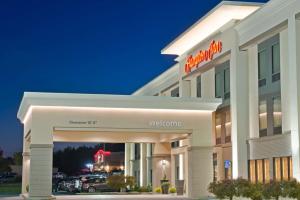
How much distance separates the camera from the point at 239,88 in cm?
3616

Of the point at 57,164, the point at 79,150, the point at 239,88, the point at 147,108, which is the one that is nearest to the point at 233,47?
the point at 239,88

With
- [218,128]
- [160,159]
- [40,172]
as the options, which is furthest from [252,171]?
[160,159]

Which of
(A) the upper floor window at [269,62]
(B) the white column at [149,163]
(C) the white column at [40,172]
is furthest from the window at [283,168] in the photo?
(B) the white column at [149,163]

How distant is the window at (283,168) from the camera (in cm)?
3083

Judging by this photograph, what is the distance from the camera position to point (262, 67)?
1373 inches

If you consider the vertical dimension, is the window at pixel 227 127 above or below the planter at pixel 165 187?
above

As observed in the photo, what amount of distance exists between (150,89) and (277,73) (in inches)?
1133

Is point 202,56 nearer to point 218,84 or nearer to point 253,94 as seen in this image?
point 218,84

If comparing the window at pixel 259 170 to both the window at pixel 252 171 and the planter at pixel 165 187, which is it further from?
the planter at pixel 165 187

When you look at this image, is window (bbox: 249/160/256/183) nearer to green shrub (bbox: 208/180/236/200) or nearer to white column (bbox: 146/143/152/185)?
green shrub (bbox: 208/180/236/200)

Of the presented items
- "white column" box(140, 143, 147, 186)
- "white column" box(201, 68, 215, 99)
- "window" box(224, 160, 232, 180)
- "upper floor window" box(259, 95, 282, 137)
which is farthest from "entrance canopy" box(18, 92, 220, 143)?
"white column" box(140, 143, 147, 186)

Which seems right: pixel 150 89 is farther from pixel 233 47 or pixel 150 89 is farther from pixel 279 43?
pixel 279 43

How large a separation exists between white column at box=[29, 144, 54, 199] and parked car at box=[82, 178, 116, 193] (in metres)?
20.1

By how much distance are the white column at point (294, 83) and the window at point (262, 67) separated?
444cm
